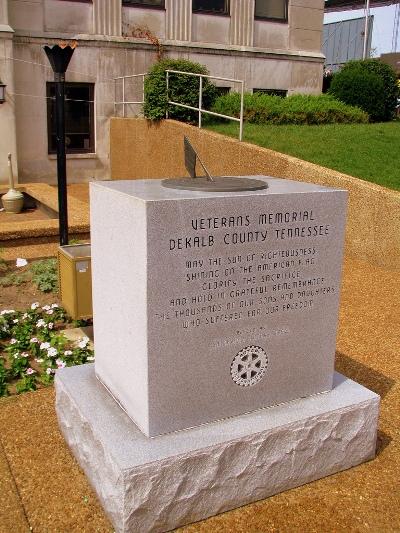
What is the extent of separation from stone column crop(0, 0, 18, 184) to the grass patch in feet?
15.9

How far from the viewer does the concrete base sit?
3.16 metres

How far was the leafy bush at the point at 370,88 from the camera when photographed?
17516mm

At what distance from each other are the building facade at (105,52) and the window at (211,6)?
0.03 meters

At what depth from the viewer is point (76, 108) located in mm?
16469

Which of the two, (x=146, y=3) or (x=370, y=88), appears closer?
(x=146, y=3)

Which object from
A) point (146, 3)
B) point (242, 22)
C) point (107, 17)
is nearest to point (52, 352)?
point (107, 17)

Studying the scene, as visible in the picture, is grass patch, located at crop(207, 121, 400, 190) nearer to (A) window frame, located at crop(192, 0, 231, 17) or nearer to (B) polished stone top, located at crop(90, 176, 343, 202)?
(A) window frame, located at crop(192, 0, 231, 17)

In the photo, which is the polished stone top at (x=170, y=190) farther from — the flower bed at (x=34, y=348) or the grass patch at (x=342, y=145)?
the grass patch at (x=342, y=145)

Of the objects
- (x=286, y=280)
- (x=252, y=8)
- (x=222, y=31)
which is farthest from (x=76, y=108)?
(x=286, y=280)

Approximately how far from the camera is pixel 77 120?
651 inches

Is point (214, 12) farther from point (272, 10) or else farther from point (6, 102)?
point (6, 102)

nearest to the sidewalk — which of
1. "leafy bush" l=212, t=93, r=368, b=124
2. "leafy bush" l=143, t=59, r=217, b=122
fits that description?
"leafy bush" l=143, t=59, r=217, b=122

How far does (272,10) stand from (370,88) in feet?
Result: 13.4

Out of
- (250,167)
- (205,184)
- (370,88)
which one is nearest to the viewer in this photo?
(205,184)
